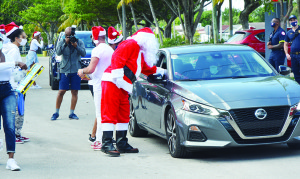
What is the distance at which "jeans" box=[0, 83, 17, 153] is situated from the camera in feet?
24.2

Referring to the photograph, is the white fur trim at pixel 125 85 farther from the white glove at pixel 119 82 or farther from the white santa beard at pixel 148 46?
the white santa beard at pixel 148 46

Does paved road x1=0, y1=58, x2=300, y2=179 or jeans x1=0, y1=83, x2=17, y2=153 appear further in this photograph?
jeans x1=0, y1=83, x2=17, y2=153

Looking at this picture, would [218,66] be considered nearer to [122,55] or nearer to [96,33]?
[122,55]

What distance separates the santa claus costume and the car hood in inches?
23.6

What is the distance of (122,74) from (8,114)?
165 cm

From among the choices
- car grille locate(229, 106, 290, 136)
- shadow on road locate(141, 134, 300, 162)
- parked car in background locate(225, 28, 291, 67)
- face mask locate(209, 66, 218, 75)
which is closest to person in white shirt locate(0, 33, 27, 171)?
shadow on road locate(141, 134, 300, 162)

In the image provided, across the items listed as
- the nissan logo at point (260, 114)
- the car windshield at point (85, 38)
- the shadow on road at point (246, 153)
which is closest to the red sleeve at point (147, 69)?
the shadow on road at point (246, 153)

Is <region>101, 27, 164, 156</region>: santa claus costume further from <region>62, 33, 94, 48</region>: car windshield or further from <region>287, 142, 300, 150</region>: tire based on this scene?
<region>62, 33, 94, 48</region>: car windshield

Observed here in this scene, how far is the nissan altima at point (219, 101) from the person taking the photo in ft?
24.3

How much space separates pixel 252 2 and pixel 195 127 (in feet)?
91.3

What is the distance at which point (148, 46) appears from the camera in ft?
27.8

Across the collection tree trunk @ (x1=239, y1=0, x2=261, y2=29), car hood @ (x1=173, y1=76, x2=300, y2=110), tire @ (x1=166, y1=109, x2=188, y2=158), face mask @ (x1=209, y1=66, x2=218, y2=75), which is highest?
tree trunk @ (x1=239, y1=0, x2=261, y2=29)

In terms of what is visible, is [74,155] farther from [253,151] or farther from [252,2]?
[252,2]

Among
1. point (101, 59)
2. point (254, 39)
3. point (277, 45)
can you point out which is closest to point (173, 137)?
point (101, 59)
